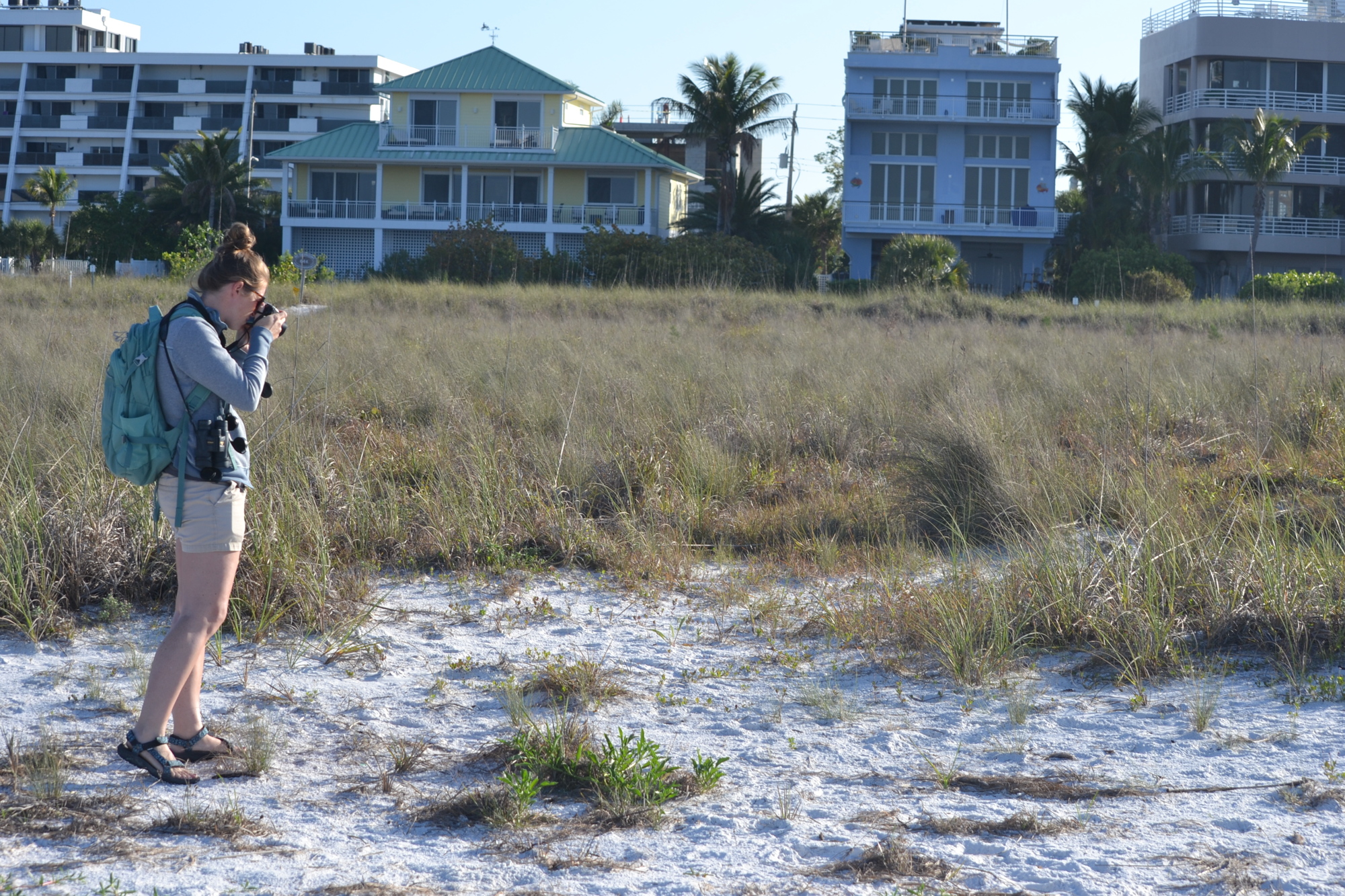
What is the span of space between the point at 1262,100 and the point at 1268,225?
4595 millimetres

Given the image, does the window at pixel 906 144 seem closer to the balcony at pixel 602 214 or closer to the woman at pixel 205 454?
the balcony at pixel 602 214

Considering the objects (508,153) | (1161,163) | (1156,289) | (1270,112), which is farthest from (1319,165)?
(508,153)

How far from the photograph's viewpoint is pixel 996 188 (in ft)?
141

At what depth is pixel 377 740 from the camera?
153 inches

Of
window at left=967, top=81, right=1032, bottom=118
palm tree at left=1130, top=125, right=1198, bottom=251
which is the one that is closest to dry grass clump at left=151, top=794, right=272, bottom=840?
palm tree at left=1130, top=125, right=1198, bottom=251

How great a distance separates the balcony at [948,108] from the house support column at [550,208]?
10.9 m

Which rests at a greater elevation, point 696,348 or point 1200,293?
point 1200,293

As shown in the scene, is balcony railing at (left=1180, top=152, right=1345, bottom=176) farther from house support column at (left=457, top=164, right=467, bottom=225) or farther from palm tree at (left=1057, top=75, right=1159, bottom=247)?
house support column at (left=457, top=164, right=467, bottom=225)

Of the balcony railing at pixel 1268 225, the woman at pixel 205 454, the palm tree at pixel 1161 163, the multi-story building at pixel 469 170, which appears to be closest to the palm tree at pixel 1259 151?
the balcony railing at pixel 1268 225

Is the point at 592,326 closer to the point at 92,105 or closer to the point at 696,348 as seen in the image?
the point at 696,348

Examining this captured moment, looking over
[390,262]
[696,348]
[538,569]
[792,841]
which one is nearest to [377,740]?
[792,841]

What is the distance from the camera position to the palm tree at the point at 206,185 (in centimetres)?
4469

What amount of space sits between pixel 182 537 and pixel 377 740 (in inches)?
38.6

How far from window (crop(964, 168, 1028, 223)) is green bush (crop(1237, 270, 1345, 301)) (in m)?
12.8
